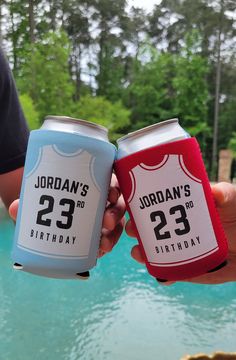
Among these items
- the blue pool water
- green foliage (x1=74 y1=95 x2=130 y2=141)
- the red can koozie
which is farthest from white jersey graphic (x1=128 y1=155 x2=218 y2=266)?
green foliage (x1=74 y1=95 x2=130 y2=141)

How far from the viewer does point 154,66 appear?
35.0 feet

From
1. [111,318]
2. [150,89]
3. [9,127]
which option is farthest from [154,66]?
[9,127]

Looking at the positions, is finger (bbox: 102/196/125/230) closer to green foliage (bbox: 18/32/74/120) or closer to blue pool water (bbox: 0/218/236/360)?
blue pool water (bbox: 0/218/236/360)

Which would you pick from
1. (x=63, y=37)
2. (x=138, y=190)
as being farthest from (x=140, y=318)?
(x=63, y=37)

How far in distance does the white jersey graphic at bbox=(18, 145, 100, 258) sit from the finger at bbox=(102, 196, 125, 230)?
0.18 feet

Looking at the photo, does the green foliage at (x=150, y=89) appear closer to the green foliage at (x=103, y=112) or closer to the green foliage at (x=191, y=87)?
the green foliage at (x=191, y=87)

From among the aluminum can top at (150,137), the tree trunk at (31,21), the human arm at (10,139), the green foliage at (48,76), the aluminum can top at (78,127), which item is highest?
the aluminum can top at (78,127)

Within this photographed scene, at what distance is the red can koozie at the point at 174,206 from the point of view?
0.59m

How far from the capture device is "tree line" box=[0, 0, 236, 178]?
9.46 meters

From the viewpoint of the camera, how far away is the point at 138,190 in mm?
601

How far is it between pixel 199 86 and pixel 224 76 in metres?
1.00

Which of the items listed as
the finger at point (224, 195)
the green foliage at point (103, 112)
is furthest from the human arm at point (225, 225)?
the green foliage at point (103, 112)

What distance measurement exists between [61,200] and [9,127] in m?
0.56

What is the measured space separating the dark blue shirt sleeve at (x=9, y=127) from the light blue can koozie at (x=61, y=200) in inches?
18.6
